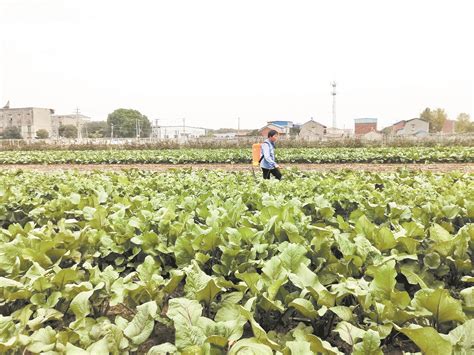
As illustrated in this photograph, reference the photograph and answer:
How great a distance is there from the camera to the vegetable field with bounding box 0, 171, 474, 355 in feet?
5.76

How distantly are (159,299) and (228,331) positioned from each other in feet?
2.33

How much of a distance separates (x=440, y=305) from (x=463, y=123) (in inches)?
3492

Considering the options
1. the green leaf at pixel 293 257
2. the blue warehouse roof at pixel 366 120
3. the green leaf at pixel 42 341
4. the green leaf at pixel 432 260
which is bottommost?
the green leaf at pixel 42 341

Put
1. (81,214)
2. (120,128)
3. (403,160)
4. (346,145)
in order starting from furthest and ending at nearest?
(120,128) < (346,145) < (403,160) < (81,214)

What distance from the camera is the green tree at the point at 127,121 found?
8950cm

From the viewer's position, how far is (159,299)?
91.7 inches

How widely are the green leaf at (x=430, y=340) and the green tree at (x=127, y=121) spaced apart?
297ft

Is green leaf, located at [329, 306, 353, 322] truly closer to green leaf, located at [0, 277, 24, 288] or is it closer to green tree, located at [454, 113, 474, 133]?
green leaf, located at [0, 277, 24, 288]

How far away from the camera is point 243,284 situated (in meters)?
2.23

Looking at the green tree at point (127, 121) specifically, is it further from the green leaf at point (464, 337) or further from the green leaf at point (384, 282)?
the green leaf at point (464, 337)

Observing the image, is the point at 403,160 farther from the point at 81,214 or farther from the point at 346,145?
the point at 81,214

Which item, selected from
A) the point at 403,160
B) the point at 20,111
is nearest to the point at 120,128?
the point at 20,111

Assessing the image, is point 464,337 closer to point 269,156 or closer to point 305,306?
point 305,306

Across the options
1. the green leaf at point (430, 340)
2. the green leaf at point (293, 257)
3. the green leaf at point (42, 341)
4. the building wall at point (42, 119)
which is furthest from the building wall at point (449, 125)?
the green leaf at point (42, 341)
